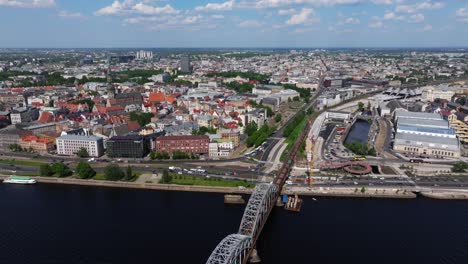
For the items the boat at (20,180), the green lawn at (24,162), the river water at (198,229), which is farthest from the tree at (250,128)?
the boat at (20,180)

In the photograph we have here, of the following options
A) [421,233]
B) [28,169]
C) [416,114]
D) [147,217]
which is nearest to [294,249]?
[421,233]

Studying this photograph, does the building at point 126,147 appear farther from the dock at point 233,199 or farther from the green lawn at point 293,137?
the green lawn at point 293,137

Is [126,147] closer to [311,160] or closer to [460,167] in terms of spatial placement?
[311,160]

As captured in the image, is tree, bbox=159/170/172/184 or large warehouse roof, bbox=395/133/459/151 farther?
large warehouse roof, bbox=395/133/459/151

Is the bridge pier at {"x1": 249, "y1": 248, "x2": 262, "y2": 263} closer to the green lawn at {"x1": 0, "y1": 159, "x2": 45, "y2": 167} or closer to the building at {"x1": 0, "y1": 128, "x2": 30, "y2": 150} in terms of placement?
the green lawn at {"x1": 0, "y1": 159, "x2": 45, "y2": 167}

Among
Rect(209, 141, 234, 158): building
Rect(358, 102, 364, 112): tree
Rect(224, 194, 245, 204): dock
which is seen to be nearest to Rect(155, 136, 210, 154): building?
Rect(209, 141, 234, 158): building

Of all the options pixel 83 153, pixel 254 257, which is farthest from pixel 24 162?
pixel 254 257

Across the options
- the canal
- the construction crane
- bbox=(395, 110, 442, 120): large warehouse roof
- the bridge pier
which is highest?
bbox=(395, 110, 442, 120): large warehouse roof
